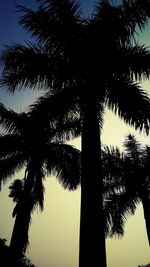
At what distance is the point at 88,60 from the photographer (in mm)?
9109

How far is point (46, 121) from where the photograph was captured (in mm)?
9266

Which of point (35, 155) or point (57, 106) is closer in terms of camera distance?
point (57, 106)

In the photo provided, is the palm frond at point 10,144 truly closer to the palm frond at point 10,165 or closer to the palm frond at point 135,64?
the palm frond at point 10,165

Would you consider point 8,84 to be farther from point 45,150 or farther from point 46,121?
point 45,150

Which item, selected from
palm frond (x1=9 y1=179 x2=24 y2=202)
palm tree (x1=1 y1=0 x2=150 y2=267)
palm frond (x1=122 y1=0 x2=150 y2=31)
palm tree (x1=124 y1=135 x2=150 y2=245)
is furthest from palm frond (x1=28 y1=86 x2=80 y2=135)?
palm frond (x1=9 y1=179 x2=24 y2=202)

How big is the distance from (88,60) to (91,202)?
4.60m

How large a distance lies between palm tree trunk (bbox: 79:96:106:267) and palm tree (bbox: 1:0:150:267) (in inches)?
A: 7.2

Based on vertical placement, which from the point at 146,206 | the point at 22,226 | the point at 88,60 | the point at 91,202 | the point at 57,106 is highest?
the point at 88,60

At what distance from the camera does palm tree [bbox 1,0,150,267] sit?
8.87m

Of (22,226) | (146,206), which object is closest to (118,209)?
(146,206)

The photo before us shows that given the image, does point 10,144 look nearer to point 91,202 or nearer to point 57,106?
point 57,106

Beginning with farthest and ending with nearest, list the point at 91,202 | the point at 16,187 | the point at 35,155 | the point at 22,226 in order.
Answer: the point at 16,187 → the point at 35,155 → the point at 22,226 → the point at 91,202

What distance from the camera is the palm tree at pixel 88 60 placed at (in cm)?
887

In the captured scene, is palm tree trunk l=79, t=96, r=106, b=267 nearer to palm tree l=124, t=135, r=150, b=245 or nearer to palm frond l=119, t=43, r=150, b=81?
palm frond l=119, t=43, r=150, b=81
